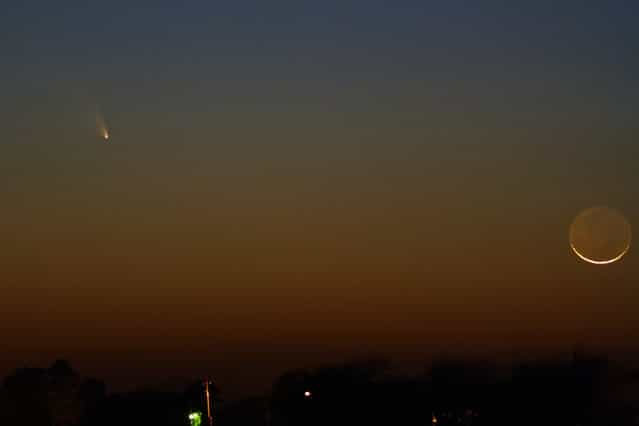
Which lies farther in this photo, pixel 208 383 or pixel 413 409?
pixel 413 409

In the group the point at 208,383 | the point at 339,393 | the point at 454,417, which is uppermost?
the point at 339,393

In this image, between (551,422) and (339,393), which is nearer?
(551,422)

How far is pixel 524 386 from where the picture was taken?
490 ft

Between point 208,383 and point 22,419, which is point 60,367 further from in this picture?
point 208,383

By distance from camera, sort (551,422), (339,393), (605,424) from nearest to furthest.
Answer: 1. (605,424)
2. (551,422)
3. (339,393)

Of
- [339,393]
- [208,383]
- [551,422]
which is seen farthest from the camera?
[339,393]

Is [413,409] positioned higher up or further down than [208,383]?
higher up

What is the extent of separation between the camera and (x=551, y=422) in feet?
427

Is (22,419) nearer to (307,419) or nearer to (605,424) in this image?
(307,419)

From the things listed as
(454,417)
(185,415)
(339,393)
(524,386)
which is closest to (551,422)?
(454,417)

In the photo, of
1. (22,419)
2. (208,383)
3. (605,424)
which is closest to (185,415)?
(22,419)

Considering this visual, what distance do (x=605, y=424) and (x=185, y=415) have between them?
51782 millimetres

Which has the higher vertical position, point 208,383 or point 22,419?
point 22,419

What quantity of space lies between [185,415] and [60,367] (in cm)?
1790
